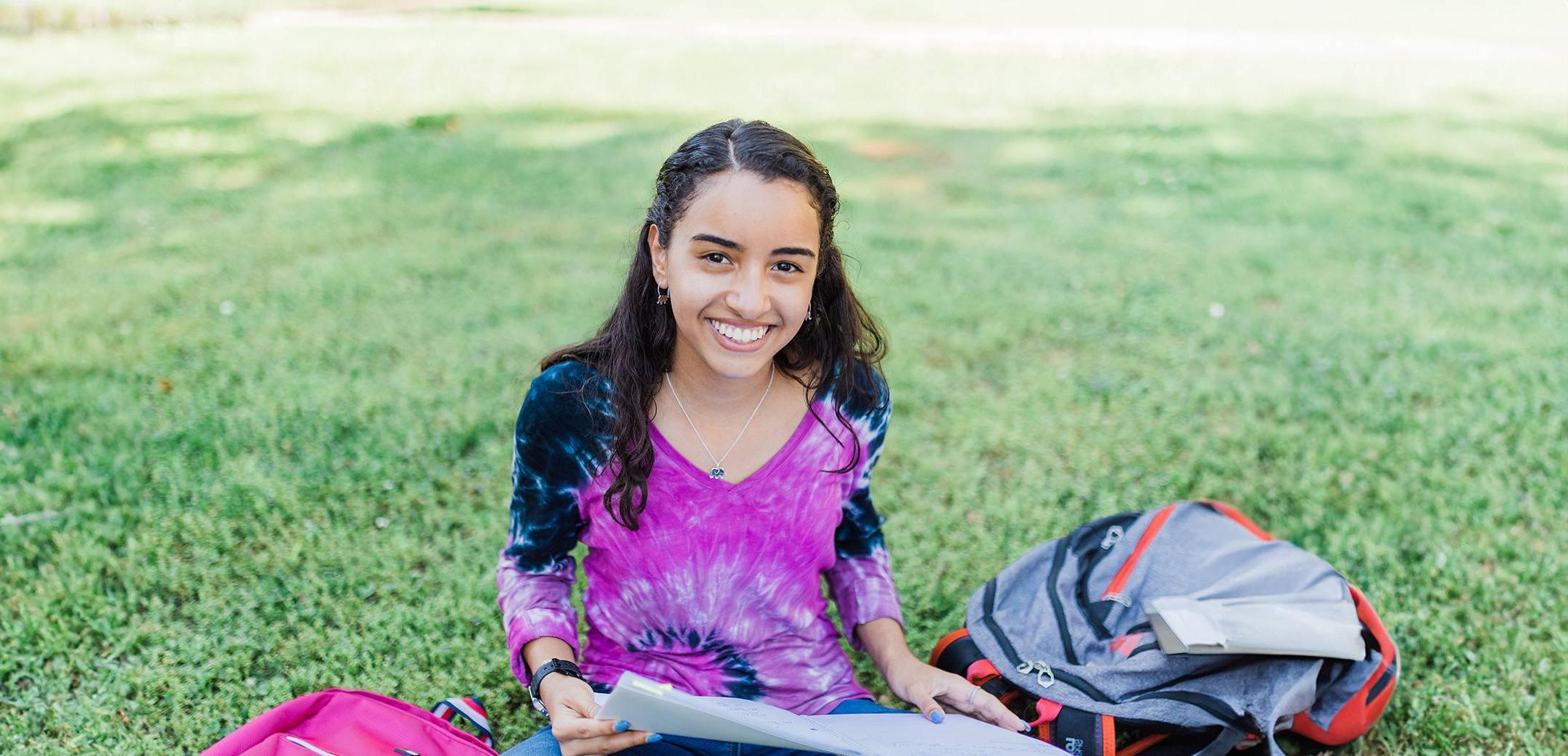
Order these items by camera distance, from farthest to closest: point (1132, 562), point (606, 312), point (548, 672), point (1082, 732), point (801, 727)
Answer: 1. point (606, 312)
2. point (1132, 562)
3. point (1082, 732)
4. point (548, 672)
5. point (801, 727)

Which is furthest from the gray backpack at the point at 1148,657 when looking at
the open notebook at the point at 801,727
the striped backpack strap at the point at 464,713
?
the striped backpack strap at the point at 464,713

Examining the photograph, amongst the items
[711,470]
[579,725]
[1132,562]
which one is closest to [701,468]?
[711,470]

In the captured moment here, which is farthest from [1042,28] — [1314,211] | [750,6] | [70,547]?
[70,547]

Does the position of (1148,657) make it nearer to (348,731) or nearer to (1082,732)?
(1082,732)

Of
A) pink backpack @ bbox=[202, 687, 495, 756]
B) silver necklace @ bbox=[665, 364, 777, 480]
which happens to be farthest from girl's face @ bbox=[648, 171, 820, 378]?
pink backpack @ bbox=[202, 687, 495, 756]

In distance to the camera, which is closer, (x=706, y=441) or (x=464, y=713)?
(x=706, y=441)

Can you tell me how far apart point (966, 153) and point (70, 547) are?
18.6 feet

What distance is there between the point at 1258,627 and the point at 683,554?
121 cm

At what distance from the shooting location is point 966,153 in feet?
24.0

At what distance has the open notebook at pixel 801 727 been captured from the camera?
58.1 inches

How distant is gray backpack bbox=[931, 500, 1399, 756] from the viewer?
227cm

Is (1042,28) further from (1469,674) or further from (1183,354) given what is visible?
(1469,674)

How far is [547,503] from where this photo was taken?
2059mm

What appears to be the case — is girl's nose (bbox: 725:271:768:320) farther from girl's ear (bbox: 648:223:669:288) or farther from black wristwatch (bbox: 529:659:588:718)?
black wristwatch (bbox: 529:659:588:718)
